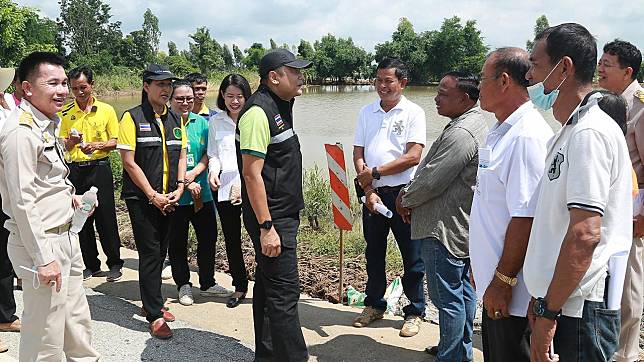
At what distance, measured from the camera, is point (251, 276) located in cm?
527

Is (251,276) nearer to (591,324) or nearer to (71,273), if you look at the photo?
(71,273)

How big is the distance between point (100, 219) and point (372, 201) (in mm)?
2843

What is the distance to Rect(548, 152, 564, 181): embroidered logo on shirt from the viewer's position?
181 centimetres

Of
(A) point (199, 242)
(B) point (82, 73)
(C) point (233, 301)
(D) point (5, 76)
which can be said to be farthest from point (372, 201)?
(B) point (82, 73)

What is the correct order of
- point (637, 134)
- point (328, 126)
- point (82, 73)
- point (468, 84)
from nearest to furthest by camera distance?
point (637, 134), point (468, 84), point (82, 73), point (328, 126)

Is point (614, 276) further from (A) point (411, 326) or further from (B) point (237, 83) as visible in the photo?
(B) point (237, 83)

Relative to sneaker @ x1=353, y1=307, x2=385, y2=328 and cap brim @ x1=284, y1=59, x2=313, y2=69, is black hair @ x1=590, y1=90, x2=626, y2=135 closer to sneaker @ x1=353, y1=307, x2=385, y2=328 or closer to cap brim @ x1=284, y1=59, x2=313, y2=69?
cap brim @ x1=284, y1=59, x2=313, y2=69

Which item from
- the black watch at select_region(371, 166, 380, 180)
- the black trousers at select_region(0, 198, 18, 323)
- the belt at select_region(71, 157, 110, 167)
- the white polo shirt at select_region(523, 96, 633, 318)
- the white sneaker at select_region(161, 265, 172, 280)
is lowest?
the white sneaker at select_region(161, 265, 172, 280)

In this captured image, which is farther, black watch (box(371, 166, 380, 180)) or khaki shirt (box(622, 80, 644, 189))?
black watch (box(371, 166, 380, 180))

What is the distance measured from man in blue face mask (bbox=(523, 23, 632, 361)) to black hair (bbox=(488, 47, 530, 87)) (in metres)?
0.26

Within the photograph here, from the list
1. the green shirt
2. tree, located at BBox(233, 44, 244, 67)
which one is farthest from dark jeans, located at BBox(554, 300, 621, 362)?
tree, located at BBox(233, 44, 244, 67)

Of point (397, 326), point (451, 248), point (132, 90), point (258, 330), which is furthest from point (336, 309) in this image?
point (132, 90)

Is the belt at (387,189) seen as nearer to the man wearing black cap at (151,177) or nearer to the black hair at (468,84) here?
the black hair at (468,84)

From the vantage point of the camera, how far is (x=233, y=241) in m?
4.52
